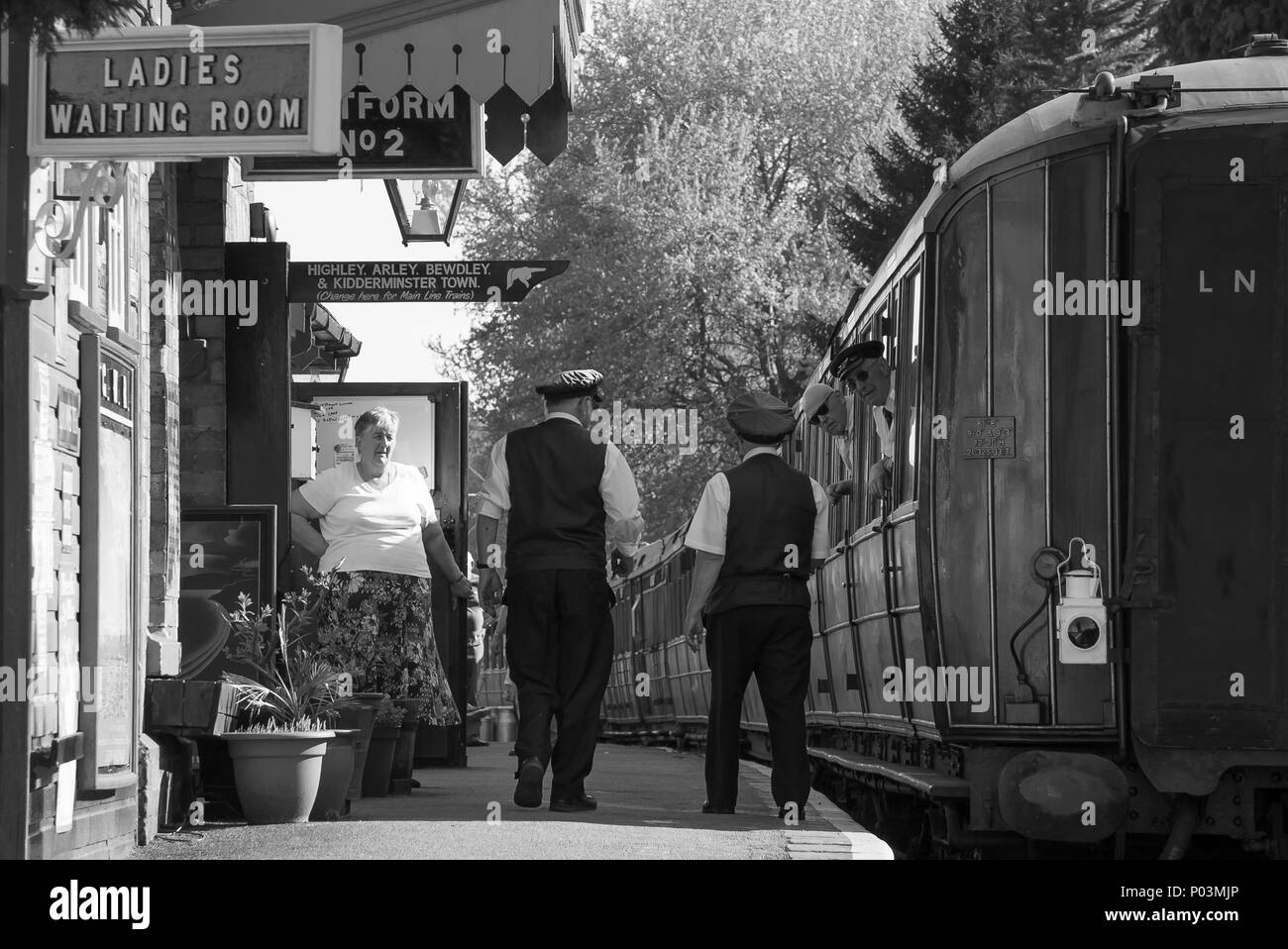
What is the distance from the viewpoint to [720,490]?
9281mm

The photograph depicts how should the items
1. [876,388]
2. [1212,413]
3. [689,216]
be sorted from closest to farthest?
[1212,413] < [876,388] < [689,216]

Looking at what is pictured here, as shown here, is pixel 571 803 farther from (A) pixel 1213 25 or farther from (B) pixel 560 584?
(A) pixel 1213 25

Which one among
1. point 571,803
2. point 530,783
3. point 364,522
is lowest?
point 571,803

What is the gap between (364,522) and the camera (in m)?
10.0

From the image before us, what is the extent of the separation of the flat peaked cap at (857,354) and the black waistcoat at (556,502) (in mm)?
1611

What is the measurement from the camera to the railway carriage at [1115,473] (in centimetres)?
774

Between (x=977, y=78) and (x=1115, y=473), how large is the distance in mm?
24543

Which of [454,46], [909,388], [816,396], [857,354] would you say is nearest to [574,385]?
[909,388]

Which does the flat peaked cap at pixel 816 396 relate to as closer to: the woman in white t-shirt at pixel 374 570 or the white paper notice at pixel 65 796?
the woman in white t-shirt at pixel 374 570

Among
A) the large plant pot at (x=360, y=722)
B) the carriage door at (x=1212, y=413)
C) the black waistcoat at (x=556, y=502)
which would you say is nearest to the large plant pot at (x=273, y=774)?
the large plant pot at (x=360, y=722)

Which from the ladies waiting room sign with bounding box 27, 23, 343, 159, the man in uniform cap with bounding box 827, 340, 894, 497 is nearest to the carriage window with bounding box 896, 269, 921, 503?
the man in uniform cap with bounding box 827, 340, 894, 497

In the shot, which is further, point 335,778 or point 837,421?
point 837,421

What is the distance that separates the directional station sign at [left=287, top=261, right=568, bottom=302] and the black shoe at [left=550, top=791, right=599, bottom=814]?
343cm
